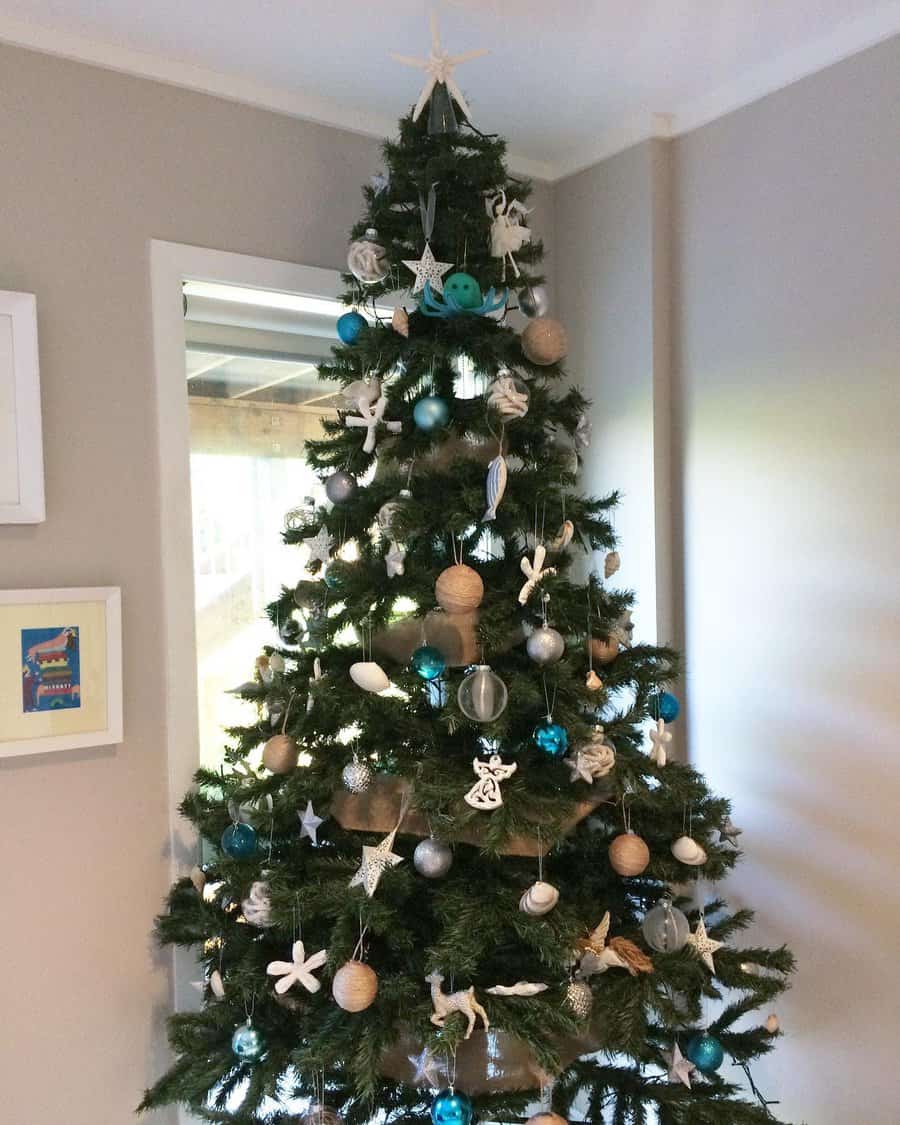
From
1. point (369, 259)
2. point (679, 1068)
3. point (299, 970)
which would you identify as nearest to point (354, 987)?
point (299, 970)

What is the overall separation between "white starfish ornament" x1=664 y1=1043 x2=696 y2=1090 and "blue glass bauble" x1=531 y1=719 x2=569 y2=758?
19.7 inches

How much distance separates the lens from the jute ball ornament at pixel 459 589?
1.39 m

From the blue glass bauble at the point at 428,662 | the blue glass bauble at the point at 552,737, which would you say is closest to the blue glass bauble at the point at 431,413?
the blue glass bauble at the point at 428,662

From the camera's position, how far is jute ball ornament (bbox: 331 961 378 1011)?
1307mm

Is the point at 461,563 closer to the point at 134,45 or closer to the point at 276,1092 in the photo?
the point at 276,1092

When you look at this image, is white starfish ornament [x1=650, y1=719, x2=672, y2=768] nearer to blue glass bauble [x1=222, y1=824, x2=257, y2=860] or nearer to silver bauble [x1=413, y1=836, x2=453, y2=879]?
silver bauble [x1=413, y1=836, x2=453, y2=879]

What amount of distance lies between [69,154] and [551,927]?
1505mm

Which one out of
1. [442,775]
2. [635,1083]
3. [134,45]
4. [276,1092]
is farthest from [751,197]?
[276,1092]

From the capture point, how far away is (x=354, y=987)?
1307 mm

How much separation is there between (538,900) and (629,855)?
19 cm

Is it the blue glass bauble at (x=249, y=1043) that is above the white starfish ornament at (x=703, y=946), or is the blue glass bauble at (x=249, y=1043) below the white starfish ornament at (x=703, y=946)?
below

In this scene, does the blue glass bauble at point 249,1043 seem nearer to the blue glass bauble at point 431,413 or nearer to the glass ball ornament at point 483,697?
the glass ball ornament at point 483,697

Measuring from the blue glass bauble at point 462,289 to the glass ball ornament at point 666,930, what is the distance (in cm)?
96

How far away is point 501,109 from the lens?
202 centimetres
